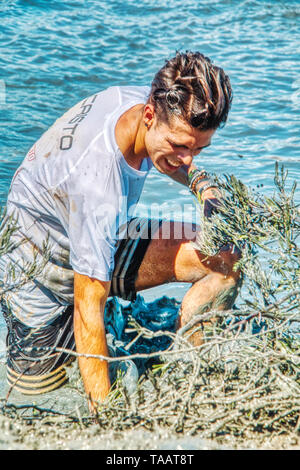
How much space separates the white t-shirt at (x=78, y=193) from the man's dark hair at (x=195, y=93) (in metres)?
0.34

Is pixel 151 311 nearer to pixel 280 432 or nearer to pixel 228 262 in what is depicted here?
pixel 228 262

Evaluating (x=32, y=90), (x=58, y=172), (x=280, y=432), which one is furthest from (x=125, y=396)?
(x=32, y=90)

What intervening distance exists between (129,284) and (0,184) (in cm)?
316

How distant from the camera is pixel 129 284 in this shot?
138 inches

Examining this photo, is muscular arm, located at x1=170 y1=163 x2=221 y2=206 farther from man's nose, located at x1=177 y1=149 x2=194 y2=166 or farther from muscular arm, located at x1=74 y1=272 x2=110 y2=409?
muscular arm, located at x1=74 y1=272 x2=110 y2=409

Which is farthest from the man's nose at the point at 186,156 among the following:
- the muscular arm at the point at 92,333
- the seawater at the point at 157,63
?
the seawater at the point at 157,63

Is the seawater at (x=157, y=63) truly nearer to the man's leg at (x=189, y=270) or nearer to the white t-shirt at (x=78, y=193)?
the man's leg at (x=189, y=270)

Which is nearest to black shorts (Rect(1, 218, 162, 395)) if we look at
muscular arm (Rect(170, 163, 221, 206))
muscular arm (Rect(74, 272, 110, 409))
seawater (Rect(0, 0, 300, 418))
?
muscular arm (Rect(170, 163, 221, 206))

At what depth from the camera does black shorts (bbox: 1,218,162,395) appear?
3.39 metres

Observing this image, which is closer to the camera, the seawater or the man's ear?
the man's ear

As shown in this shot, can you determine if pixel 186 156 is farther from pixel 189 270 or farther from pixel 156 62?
pixel 156 62

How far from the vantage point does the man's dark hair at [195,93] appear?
8.66 feet

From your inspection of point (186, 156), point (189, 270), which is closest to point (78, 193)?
point (186, 156)

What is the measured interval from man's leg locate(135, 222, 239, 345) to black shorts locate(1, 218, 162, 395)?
0.23 feet
